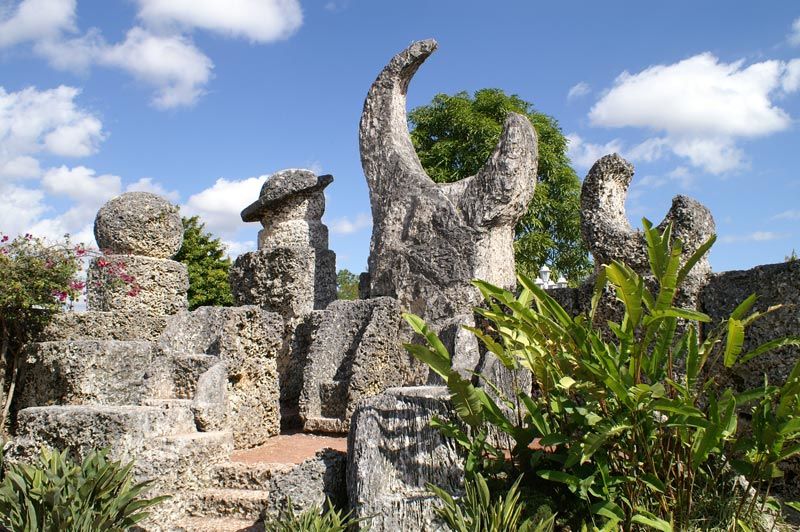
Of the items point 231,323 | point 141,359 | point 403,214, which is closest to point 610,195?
point 403,214

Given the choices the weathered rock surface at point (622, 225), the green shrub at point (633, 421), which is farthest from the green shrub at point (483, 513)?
the weathered rock surface at point (622, 225)

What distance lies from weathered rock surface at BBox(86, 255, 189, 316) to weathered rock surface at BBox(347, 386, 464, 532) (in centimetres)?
467

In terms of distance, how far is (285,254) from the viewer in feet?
27.3

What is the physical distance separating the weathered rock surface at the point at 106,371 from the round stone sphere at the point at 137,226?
1790mm

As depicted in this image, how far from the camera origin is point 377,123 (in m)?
9.35

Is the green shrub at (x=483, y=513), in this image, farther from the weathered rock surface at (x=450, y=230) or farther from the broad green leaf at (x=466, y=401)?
the weathered rock surface at (x=450, y=230)

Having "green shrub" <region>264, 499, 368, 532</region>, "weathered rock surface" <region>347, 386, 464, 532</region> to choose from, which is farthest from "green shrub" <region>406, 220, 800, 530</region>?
"green shrub" <region>264, 499, 368, 532</region>

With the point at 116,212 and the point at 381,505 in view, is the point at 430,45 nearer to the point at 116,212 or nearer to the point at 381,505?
the point at 116,212

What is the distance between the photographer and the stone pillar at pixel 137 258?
7832mm

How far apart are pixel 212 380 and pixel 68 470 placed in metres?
2.10

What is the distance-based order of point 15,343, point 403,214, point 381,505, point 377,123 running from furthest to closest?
1. point 377,123
2. point 403,214
3. point 15,343
4. point 381,505

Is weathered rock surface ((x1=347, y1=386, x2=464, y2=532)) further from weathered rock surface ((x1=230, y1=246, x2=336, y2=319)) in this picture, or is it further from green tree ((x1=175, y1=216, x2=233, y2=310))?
green tree ((x1=175, y1=216, x2=233, y2=310))

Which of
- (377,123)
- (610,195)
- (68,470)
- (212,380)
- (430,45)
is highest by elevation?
(430,45)

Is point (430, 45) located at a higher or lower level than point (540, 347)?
higher
